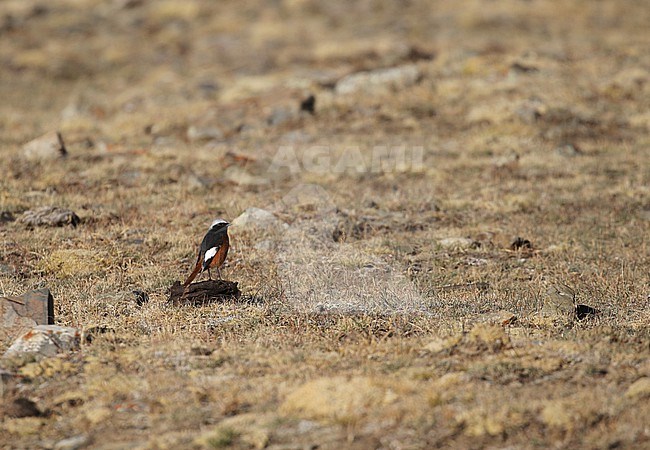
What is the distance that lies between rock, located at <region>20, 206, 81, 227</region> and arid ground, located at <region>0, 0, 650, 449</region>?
0.13m

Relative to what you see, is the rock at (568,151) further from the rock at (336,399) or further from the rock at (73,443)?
the rock at (73,443)

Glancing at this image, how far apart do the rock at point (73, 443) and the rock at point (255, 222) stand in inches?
255

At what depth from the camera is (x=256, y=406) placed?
6652 mm

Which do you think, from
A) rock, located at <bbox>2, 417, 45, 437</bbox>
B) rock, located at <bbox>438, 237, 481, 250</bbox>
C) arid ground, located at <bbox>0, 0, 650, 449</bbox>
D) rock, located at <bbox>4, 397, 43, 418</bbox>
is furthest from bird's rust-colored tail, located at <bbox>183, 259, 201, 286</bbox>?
rock, located at <bbox>438, 237, 481, 250</bbox>

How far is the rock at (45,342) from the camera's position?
25.1ft

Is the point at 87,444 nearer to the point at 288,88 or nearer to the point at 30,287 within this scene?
the point at 30,287

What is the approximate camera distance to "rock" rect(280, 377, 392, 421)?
6.36 m

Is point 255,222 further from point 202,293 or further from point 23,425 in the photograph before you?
point 23,425

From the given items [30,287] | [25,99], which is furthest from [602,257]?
[25,99]

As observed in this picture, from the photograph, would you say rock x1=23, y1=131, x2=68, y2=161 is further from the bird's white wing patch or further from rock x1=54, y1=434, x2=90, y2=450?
rock x1=54, y1=434, x2=90, y2=450

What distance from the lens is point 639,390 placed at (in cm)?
655

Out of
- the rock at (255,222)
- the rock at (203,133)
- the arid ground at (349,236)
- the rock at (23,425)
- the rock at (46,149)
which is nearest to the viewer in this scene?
the rock at (23,425)

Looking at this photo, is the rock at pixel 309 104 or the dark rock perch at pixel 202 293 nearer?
the dark rock perch at pixel 202 293

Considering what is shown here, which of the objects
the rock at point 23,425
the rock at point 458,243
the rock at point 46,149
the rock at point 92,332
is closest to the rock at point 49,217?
the rock at point 46,149
